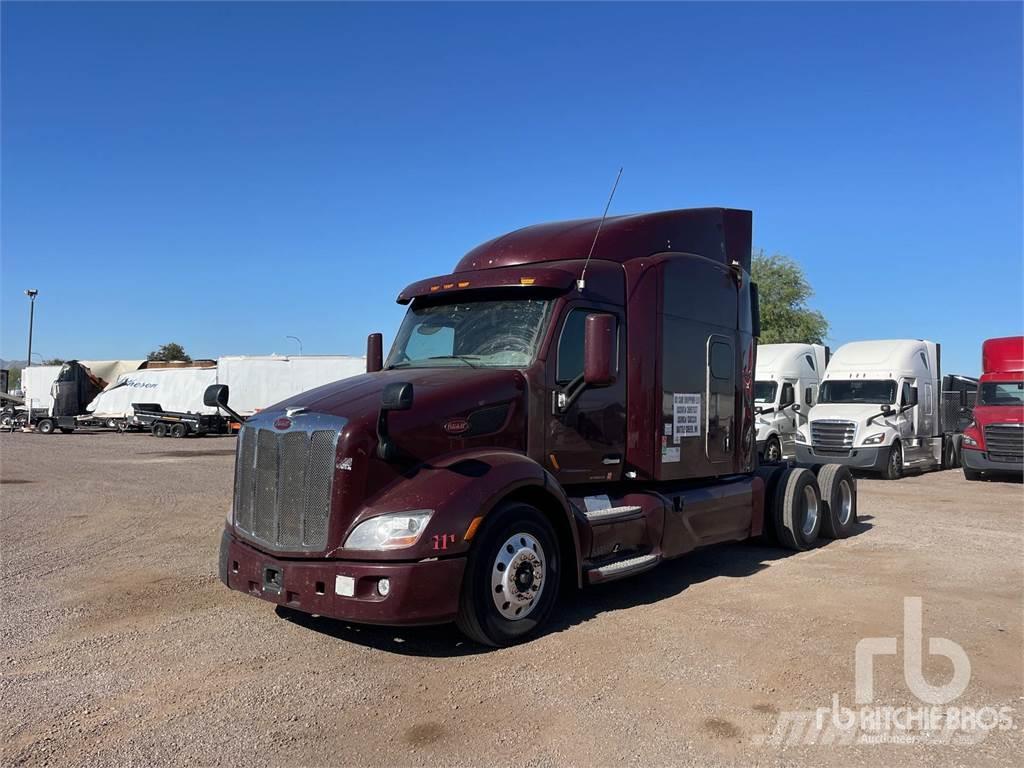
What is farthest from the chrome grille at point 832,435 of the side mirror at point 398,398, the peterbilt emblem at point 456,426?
Answer: the side mirror at point 398,398

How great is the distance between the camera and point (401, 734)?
399 cm

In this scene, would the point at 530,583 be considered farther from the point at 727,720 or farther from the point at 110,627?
the point at 110,627

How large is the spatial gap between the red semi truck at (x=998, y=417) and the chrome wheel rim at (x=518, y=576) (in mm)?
14998

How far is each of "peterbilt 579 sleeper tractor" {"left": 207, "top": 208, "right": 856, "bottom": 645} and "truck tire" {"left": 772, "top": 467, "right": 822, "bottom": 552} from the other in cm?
30

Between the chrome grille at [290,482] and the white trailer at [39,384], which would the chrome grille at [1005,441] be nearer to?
the chrome grille at [290,482]

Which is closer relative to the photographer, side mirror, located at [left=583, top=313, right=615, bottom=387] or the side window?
side mirror, located at [left=583, top=313, right=615, bottom=387]

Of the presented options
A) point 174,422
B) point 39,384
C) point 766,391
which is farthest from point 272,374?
point 766,391

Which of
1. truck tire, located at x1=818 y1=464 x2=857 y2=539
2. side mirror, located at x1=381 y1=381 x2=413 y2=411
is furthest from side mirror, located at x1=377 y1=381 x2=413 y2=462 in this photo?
truck tire, located at x1=818 y1=464 x2=857 y2=539

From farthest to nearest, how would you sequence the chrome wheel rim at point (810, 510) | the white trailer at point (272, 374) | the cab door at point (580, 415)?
the white trailer at point (272, 374), the chrome wheel rim at point (810, 510), the cab door at point (580, 415)

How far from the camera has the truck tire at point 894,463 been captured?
56.7ft

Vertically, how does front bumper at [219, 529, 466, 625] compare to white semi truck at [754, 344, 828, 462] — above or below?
below

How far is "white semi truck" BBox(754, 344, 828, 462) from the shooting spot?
65.2 ft

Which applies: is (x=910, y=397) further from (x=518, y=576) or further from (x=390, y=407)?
(x=390, y=407)

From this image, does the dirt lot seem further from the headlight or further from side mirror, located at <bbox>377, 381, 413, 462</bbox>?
side mirror, located at <bbox>377, 381, 413, 462</bbox>
